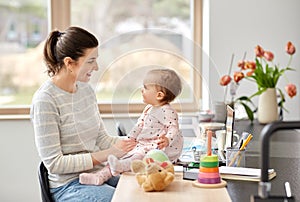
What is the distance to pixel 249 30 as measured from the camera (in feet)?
12.4

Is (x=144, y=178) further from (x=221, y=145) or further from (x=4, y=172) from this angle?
(x=4, y=172)

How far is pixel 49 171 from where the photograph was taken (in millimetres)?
2240

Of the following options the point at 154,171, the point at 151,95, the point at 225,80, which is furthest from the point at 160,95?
the point at 225,80

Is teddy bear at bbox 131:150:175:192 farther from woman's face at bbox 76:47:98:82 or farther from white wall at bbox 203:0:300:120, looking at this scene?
white wall at bbox 203:0:300:120

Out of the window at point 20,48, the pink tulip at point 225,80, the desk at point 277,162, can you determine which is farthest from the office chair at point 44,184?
the window at point 20,48

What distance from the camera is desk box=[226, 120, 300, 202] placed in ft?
5.70

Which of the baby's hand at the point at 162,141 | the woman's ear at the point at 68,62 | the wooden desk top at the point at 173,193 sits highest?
the woman's ear at the point at 68,62

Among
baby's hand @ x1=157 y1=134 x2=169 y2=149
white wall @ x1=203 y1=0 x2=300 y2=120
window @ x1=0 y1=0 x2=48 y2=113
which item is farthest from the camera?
window @ x1=0 y1=0 x2=48 y2=113

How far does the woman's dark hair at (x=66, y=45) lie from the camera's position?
87.5 inches

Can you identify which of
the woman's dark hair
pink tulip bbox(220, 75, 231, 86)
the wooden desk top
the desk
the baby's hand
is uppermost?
the woman's dark hair

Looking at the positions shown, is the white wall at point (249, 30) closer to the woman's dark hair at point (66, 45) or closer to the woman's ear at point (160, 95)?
the woman's dark hair at point (66, 45)

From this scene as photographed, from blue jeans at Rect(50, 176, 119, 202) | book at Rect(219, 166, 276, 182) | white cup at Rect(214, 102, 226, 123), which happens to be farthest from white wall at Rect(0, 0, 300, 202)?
book at Rect(219, 166, 276, 182)

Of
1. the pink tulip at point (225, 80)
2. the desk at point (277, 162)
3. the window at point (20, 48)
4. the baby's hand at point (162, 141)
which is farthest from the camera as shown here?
the window at point (20, 48)

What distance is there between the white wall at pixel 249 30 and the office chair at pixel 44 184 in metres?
1.70
